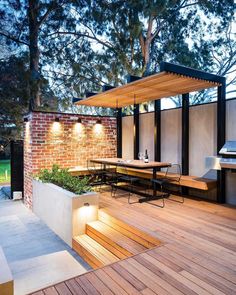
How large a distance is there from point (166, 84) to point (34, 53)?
6157mm

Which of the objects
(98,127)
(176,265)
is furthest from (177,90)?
(176,265)

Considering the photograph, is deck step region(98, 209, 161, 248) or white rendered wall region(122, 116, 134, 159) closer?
deck step region(98, 209, 161, 248)

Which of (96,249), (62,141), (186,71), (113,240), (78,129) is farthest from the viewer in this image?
(78,129)

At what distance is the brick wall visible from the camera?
235 inches

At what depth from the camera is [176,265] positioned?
2375 millimetres

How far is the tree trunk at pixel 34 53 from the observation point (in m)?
8.51


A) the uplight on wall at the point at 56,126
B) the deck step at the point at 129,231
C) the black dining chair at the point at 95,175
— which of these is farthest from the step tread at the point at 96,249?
the uplight on wall at the point at 56,126

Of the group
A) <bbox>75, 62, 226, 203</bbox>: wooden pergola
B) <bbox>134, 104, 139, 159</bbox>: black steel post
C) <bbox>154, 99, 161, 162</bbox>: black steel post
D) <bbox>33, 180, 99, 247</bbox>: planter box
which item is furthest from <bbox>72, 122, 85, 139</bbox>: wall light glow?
<bbox>154, 99, 161, 162</bbox>: black steel post

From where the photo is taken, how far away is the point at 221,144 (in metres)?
4.60

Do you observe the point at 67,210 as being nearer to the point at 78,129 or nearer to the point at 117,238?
the point at 117,238

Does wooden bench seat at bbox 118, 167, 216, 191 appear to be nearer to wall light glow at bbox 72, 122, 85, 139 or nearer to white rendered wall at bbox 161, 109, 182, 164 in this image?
white rendered wall at bbox 161, 109, 182, 164

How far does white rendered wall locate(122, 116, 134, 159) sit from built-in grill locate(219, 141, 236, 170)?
333cm

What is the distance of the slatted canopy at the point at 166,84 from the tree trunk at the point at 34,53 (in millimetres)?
3607

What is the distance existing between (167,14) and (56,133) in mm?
5548
